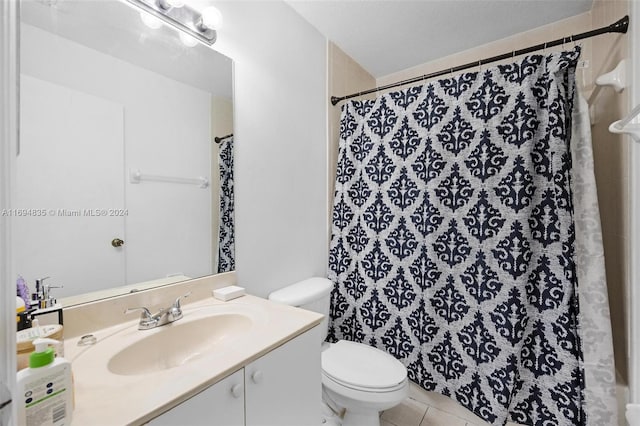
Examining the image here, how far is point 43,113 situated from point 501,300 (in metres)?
1.89

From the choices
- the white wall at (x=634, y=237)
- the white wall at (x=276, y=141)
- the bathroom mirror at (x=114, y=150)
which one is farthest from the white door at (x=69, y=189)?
the white wall at (x=634, y=237)

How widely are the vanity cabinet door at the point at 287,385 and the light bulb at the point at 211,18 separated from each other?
1241 mm

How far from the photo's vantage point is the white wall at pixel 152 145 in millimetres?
844

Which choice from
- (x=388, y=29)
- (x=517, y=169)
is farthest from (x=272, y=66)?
(x=517, y=169)

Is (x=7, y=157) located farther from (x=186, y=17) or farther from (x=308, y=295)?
(x=308, y=295)

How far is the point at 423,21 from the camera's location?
1686 millimetres

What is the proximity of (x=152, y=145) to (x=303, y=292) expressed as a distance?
0.98 m

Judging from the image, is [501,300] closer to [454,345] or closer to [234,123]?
[454,345]

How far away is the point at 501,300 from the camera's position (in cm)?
136

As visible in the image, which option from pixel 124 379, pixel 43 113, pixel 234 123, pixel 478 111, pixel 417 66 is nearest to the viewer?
pixel 124 379

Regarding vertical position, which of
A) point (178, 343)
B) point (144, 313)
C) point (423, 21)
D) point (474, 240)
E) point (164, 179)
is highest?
point (423, 21)

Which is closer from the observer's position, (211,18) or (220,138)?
(211,18)

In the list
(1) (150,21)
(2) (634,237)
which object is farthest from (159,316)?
(2) (634,237)

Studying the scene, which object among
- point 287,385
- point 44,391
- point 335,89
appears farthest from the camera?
point 335,89
